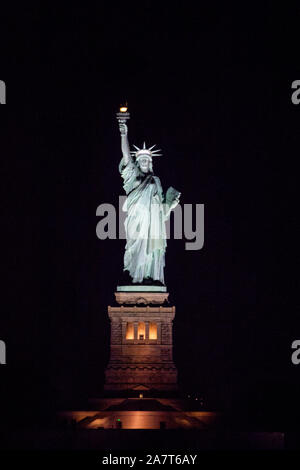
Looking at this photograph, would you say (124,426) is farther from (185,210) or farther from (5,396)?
(185,210)

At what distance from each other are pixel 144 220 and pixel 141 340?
6.31 metres

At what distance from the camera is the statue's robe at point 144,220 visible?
177 ft

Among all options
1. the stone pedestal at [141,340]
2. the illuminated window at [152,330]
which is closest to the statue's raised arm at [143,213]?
the stone pedestal at [141,340]

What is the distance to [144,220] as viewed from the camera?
179 ft

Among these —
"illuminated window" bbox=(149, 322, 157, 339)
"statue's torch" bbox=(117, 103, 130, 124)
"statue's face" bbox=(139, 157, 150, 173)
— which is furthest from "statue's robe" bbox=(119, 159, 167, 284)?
"illuminated window" bbox=(149, 322, 157, 339)

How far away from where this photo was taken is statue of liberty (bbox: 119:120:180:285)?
54.0 meters

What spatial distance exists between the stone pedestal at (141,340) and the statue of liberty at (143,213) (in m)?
1.56

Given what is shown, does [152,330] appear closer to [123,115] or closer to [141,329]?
[141,329]

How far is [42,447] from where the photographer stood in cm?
4334

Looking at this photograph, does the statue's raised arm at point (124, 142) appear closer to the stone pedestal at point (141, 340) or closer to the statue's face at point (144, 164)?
the statue's face at point (144, 164)

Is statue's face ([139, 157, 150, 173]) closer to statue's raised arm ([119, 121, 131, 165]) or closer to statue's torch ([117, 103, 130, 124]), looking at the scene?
statue's raised arm ([119, 121, 131, 165])

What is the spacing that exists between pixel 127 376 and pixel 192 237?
1153 cm
